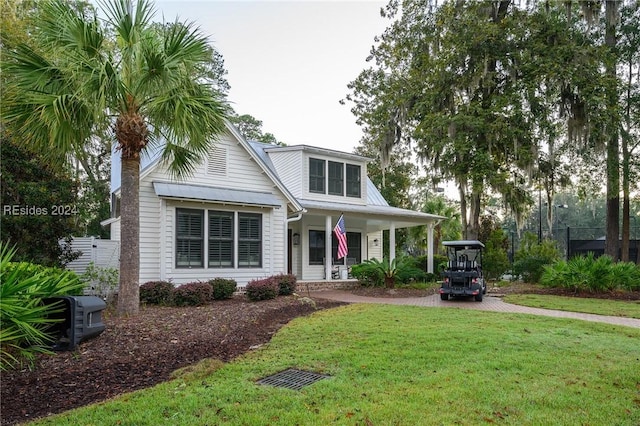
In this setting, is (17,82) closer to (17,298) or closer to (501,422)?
(17,298)

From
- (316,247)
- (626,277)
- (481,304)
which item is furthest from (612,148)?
(316,247)

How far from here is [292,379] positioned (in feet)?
15.2

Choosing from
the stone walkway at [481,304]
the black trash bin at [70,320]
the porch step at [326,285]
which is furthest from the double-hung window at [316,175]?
the black trash bin at [70,320]

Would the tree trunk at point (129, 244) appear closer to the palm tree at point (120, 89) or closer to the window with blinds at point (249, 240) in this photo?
the palm tree at point (120, 89)

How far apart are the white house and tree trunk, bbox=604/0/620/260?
8.44m

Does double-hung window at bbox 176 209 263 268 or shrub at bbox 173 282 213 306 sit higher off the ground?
double-hung window at bbox 176 209 263 268

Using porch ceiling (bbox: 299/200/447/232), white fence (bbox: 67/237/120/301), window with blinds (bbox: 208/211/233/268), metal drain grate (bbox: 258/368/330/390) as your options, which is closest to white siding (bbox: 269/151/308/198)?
porch ceiling (bbox: 299/200/447/232)

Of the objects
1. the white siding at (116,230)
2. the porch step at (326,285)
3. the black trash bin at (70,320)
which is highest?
the white siding at (116,230)

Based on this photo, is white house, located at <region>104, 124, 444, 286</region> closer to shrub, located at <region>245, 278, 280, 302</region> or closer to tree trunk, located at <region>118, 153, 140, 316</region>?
shrub, located at <region>245, 278, 280, 302</region>

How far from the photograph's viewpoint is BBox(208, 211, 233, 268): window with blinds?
1253 cm

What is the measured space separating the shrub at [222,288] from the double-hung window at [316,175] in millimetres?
6839

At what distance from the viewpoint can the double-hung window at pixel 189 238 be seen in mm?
11969

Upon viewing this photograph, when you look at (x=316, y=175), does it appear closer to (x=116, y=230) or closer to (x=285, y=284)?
(x=285, y=284)

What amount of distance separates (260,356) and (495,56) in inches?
642
